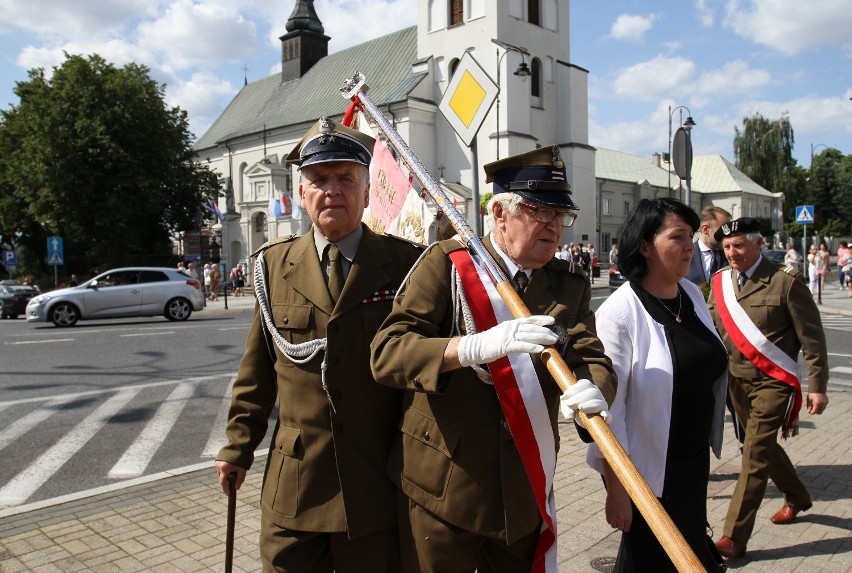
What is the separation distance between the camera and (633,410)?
305cm

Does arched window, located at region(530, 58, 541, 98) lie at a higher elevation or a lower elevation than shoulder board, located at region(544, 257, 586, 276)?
higher

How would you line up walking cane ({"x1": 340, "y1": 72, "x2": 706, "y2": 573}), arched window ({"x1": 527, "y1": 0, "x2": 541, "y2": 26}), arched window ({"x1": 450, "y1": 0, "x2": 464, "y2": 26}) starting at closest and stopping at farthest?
walking cane ({"x1": 340, "y1": 72, "x2": 706, "y2": 573}), arched window ({"x1": 450, "y1": 0, "x2": 464, "y2": 26}), arched window ({"x1": 527, "y1": 0, "x2": 541, "y2": 26})

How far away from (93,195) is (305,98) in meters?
25.0

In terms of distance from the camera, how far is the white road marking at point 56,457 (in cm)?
566

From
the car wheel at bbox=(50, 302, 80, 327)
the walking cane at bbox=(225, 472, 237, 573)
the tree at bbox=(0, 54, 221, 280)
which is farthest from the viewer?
the tree at bbox=(0, 54, 221, 280)

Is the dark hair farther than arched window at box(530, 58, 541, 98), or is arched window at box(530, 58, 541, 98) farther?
arched window at box(530, 58, 541, 98)

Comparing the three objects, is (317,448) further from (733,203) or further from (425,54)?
(733,203)

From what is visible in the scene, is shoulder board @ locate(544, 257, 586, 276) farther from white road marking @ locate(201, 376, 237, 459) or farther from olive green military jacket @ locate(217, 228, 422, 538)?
white road marking @ locate(201, 376, 237, 459)

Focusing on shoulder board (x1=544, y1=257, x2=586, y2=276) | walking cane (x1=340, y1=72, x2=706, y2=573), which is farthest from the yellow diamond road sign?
shoulder board (x1=544, y1=257, x2=586, y2=276)

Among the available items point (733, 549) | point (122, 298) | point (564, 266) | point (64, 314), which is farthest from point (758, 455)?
point (64, 314)

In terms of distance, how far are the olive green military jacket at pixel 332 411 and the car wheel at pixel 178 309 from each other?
64.1 feet

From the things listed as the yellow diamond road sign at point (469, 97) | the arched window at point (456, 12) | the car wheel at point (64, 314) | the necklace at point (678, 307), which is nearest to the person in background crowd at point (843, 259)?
the car wheel at point (64, 314)

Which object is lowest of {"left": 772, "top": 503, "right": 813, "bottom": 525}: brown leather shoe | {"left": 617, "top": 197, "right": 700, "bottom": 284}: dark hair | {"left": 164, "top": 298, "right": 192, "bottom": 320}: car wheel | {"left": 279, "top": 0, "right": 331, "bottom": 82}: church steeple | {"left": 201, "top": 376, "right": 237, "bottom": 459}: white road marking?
{"left": 201, "top": 376, "right": 237, "bottom": 459}: white road marking

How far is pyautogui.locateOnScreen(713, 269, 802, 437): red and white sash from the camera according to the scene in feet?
14.5
